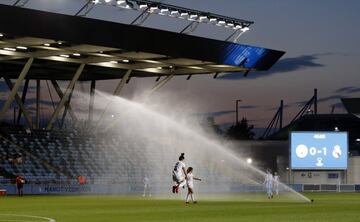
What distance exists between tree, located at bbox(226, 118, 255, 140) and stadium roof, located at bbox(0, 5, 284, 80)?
9351 centimetres

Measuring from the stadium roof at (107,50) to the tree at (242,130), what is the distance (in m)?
93.5

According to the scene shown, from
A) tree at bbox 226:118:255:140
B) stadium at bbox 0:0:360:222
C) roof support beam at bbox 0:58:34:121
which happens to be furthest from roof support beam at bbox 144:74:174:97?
tree at bbox 226:118:255:140

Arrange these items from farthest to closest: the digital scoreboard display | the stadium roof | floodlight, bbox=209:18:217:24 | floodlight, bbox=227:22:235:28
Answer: the digital scoreboard display, floodlight, bbox=227:22:235:28, floodlight, bbox=209:18:217:24, the stadium roof

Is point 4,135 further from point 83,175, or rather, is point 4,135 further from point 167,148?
point 167,148

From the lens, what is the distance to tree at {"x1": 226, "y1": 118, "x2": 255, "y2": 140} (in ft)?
566

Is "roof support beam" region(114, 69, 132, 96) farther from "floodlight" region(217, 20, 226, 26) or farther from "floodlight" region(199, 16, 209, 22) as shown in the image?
"floodlight" region(199, 16, 209, 22)

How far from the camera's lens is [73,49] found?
61.7m

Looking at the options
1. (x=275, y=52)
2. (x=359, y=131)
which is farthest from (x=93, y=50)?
(x=359, y=131)

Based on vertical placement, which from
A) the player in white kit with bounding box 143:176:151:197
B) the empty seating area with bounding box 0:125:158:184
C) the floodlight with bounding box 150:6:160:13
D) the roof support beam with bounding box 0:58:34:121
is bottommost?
the player in white kit with bounding box 143:176:151:197

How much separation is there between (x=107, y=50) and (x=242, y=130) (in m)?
115

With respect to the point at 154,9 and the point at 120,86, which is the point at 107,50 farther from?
the point at 120,86

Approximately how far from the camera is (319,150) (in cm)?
7562

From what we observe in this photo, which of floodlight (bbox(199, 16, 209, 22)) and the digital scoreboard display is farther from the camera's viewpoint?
the digital scoreboard display

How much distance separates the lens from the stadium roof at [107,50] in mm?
53969
